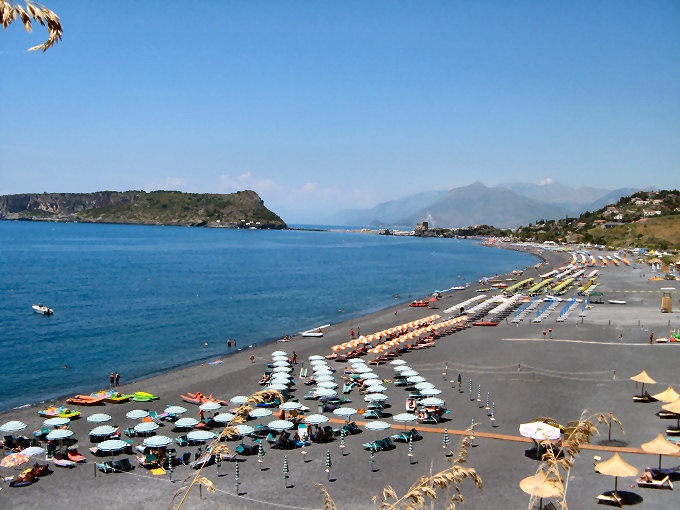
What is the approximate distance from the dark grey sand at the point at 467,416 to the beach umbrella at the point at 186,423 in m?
0.71

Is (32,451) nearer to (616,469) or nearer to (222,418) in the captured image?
(222,418)

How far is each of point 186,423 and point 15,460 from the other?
7801mm

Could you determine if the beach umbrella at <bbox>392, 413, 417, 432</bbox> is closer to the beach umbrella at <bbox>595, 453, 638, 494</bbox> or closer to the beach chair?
the beach umbrella at <bbox>595, 453, 638, 494</bbox>

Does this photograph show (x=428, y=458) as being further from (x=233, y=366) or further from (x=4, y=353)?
(x=4, y=353)

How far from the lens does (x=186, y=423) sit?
29.9 meters

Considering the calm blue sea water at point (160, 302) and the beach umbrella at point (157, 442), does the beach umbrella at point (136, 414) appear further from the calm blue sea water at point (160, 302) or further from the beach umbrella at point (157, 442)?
the calm blue sea water at point (160, 302)

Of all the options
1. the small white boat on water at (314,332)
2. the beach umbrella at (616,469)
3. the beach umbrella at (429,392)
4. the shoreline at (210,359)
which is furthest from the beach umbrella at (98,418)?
the small white boat on water at (314,332)

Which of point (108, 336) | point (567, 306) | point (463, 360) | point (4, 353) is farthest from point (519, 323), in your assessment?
point (4, 353)

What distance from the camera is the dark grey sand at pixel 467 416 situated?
22.6 m

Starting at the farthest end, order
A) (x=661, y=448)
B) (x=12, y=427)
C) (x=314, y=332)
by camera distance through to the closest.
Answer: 1. (x=314, y=332)
2. (x=12, y=427)
3. (x=661, y=448)

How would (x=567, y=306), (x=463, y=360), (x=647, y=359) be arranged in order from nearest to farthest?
(x=647, y=359), (x=463, y=360), (x=567, y=306)

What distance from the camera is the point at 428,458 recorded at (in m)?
26.3

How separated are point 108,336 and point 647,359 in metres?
47.5

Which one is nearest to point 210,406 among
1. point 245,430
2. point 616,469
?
point 245,430
